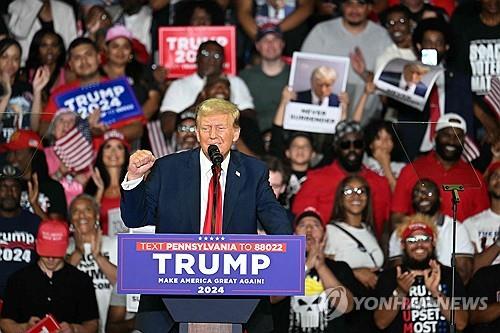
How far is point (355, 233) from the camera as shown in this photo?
30.8 feet

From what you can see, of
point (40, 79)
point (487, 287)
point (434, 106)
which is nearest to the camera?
point (487, 287)

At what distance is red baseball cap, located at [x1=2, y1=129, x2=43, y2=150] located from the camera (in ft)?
30.3

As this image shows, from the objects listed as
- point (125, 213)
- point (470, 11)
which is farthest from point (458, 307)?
point (125, 213)

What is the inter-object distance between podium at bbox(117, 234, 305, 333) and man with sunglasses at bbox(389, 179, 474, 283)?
3.55m

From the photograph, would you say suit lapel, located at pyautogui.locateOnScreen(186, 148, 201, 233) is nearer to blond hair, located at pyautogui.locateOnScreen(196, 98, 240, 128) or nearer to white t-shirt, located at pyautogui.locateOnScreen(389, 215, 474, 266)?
blond hair, located at pyautogui.locateOnScreen(196, 98, 240, 128)

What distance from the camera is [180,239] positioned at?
18.4ft

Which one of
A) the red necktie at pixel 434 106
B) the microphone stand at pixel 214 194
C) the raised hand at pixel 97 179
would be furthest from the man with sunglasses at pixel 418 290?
the microphone stand at pixel 214 194

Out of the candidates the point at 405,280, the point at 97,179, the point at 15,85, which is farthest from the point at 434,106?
the point at 15,85

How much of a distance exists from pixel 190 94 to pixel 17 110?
1.29 meters

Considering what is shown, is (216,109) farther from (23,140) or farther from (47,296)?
(23,140)

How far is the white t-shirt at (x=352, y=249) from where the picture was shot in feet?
30.5

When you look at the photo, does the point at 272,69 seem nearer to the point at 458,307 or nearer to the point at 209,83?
the point at 209,83

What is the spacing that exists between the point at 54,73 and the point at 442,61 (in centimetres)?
302

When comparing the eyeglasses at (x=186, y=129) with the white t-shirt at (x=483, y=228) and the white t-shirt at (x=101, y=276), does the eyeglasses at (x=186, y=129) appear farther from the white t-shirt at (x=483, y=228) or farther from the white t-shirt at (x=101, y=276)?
the white t-shirt at (x=483, y=228)
